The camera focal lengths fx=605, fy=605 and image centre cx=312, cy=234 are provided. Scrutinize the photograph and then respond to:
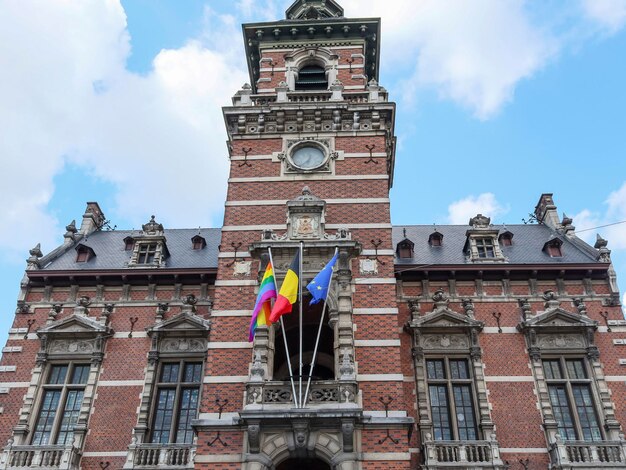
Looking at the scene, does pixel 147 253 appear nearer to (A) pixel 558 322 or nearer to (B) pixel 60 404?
Result: (B) pixel 60 404

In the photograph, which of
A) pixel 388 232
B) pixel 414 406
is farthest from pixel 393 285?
pixel 414 406

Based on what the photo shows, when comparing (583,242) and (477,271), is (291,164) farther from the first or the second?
(583,242)

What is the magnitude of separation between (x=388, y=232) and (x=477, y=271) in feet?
12.1

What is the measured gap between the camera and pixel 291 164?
1909 centimetres

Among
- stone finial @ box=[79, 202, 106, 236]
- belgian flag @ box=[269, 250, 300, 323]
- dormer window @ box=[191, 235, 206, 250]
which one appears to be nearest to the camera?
belgian flag @ box=[269, 250, 300, 323]

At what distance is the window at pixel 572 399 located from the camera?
16531 mm

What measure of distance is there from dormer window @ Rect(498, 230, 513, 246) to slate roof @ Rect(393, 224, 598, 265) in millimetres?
203

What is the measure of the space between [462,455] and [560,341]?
4.88 metres

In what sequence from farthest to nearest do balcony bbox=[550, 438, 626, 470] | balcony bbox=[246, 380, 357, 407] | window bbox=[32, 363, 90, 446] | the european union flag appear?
window bbox=[32, 363, 90, 446]
balcony bbox=[550, 438, 626, 470]
the european union flag
balcony bbox=[246, 380, 357, 407]

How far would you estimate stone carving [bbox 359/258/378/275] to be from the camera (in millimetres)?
16625

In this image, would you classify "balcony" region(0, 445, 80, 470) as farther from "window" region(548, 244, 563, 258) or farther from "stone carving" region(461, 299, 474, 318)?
"window" region(548, 244, 563, 258)

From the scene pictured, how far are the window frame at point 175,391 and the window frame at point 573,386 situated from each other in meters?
10.0

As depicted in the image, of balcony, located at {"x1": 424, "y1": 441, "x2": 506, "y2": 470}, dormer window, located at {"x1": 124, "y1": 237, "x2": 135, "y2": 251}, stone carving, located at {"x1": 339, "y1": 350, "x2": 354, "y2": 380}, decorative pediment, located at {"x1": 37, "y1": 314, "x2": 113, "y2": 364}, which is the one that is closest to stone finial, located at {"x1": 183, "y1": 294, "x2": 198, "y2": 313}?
decorative pediment, located at {"x1": 37, "y1": 314, "x2": 113, "y2": 364}

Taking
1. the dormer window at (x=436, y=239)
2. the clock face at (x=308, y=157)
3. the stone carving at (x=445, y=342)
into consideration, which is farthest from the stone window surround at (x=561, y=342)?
the clock face at (x=308, y=157)
